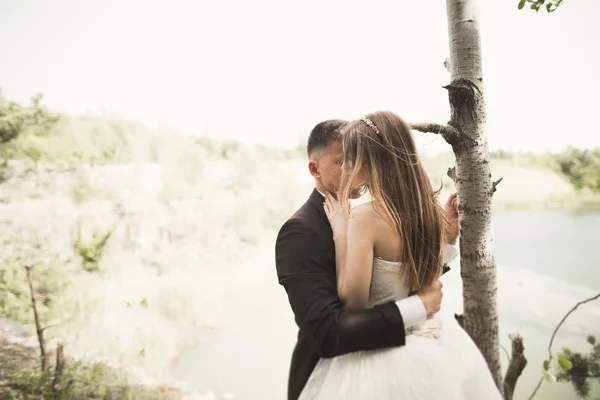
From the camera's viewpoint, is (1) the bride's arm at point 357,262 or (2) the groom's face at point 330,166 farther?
(2) the groom's face at point 330,166

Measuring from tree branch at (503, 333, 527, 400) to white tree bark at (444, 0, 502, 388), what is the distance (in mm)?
363

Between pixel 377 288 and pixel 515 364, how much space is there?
95 cm

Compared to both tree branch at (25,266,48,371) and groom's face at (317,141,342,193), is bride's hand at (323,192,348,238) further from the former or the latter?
tree branch at (25,266,48,371)

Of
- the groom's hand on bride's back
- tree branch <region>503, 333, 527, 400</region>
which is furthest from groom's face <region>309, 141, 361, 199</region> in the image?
tree branch <region>503, 333, 527, 400</region>

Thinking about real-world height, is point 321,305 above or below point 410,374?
above

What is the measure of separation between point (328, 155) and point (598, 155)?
5.76 feet

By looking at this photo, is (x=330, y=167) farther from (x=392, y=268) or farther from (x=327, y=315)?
(x=327, y=315)

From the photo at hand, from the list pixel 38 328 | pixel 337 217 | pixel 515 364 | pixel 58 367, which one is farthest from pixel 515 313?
pixel 38 328

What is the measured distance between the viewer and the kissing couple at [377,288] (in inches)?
34.4

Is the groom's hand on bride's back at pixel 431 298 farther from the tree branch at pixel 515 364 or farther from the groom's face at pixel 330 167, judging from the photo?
the tree branch at pixel 515 364

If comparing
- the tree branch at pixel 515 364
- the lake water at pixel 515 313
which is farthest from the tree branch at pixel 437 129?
the lake water at pixel 515 313

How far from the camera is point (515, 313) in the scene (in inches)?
85.5

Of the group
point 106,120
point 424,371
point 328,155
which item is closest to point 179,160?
point 106,120

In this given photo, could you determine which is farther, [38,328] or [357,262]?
[38,328]
